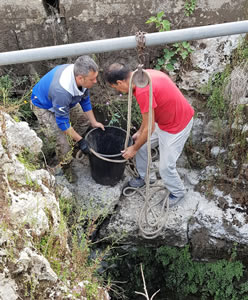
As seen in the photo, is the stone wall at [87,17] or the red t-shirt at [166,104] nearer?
the red t-shirt at [166,104]

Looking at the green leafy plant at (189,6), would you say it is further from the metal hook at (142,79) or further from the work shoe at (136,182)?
the metal hook at (142,79)

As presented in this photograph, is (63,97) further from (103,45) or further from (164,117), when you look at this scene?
(103,45)

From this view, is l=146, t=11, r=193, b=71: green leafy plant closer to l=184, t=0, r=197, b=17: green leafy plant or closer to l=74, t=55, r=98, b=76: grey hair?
l=184, t=0, r=197, b=17: green leafy plant

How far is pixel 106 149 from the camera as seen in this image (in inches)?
180

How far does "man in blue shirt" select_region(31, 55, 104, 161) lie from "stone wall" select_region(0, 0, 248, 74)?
0.97 meters

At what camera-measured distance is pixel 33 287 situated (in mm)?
2213

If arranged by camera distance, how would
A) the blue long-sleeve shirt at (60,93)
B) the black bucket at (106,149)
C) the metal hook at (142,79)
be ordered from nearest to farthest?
the metal hook at (142,79) → the blue long-sleeve shirt at (60,93) → the black bucket at (106,149)

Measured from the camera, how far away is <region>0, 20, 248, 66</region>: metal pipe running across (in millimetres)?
2086

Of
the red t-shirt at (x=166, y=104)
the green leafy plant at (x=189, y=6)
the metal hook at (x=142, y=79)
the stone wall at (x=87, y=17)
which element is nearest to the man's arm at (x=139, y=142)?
the red t-shirt at (x=166, y=104)

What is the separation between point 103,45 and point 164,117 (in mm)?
1697

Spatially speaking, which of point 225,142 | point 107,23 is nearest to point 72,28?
point 107,23

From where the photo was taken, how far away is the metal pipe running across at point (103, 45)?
6.84 ft

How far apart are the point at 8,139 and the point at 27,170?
33cm

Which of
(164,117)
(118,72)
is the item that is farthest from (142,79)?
(164,117)
